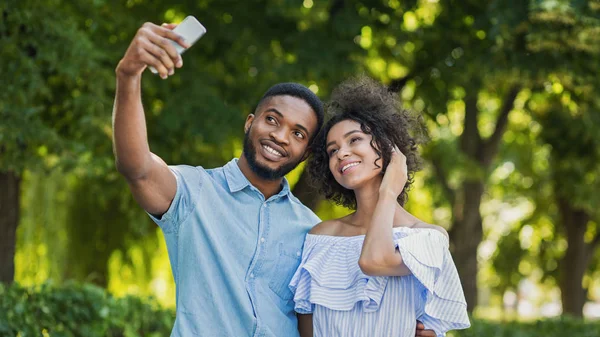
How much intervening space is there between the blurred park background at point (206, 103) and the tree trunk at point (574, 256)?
200 centimetres

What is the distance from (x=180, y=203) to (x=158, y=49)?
789 millimetres

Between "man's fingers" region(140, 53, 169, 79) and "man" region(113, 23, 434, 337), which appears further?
"man" region(113, 23, 434, 337)

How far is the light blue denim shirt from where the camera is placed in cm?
300

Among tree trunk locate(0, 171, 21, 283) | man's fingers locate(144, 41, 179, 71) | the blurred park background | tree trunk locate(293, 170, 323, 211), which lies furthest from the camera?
tree trunk locate(293, 170, 323, 211)

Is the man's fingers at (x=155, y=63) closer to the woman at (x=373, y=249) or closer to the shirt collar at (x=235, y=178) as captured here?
the shirt collar at (x=235, y=178)

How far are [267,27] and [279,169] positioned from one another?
4547 millimetres

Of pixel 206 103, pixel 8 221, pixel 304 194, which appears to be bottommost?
pixel 8 221

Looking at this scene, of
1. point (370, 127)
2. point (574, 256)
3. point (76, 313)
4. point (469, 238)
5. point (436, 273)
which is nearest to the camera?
point (436, 273)

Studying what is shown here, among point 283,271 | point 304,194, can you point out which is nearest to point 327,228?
point 283,271

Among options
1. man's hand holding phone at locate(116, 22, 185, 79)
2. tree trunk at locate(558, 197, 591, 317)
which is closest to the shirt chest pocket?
man's hand holding phone at locate(116, 22, 185, 79)

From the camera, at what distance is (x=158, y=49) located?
91.7 inches

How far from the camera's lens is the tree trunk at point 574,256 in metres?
13.9

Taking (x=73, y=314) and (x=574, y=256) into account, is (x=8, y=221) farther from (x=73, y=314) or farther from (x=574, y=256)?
(x=574, y=256)

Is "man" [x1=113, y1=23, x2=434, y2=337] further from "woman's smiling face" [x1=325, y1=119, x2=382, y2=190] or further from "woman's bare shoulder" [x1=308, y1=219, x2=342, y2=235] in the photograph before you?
"woman's smiling face" [x1=325, y1=119, x2=382, y2=190]
